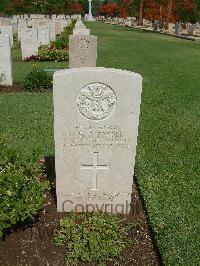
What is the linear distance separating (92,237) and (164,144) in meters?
3.26

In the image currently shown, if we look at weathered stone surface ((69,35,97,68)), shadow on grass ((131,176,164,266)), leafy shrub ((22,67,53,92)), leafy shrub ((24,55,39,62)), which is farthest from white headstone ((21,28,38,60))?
shadow on grass ((131,176,164,266))

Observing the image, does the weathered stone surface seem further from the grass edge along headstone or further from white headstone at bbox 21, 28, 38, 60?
the grass edge along headstone

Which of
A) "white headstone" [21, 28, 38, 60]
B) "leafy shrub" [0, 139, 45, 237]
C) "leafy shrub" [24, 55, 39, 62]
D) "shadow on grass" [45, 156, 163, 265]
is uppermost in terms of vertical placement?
"white headstone" [21, 28, 38, 60]

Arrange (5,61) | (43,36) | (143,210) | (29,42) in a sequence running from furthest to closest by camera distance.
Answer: (43,36), (29,42), (5,61), (143,210)

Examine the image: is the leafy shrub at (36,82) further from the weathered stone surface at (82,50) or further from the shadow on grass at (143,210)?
the shadow on grass at (143,210)

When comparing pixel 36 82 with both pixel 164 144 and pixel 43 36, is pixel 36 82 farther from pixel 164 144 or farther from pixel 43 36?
pixel 43 36

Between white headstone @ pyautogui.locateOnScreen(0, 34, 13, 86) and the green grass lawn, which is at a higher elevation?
white headstone @ pyautogui.locateOnScreen(0, 34, 13, 86)

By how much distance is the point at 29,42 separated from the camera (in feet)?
50.9

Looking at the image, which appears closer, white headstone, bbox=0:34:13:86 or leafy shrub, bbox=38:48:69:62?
white headstone, bbox=0:34:13:86

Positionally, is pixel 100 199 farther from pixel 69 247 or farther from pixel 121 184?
pixel 69 247

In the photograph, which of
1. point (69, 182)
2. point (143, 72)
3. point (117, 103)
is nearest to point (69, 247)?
point (69, 182)

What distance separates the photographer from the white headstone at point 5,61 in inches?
399

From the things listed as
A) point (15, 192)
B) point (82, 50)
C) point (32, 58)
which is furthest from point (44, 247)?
point (32, 58)

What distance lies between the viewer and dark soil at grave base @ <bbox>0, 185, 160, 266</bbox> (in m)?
3.63
